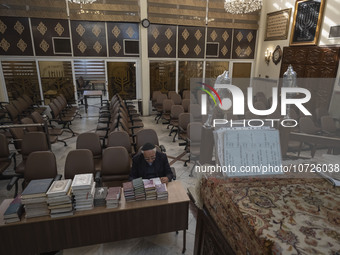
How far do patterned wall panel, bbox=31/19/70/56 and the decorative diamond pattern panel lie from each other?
169 centimetres

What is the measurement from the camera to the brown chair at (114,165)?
3.91m

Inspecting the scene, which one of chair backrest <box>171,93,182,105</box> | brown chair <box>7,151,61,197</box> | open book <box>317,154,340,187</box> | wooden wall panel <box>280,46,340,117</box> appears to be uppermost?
wooden wall panel <box>280,46,340,117</box>

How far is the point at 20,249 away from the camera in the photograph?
2559 mm

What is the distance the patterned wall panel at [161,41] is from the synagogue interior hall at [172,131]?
5 cm

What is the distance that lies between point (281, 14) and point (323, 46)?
2.60 m

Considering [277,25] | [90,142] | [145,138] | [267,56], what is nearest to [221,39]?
[267,56]

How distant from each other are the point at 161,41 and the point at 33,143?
7109 mm

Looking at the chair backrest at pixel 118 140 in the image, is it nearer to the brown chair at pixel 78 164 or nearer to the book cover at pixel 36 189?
the brown chair at pixel 78 164

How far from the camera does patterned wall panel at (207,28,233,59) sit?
1055 centimetres

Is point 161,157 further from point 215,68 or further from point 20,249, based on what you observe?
point 215,68

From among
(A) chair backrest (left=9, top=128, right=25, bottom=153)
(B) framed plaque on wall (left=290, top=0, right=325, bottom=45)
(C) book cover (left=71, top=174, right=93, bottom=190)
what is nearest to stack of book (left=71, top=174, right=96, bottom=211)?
(C) book cover (left=71, top=174, right=93, bottom=190)

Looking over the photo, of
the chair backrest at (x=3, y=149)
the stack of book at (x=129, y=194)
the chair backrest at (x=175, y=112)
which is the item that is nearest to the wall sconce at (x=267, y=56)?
the chair backrest at (x=175, y=112)

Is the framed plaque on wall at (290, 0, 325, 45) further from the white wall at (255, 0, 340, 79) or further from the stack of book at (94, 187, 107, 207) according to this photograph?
the stack of book at (94, 187, 107, 207)

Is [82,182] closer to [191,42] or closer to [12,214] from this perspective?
[12,214]
